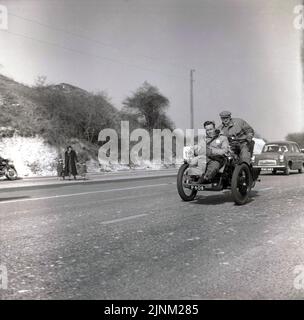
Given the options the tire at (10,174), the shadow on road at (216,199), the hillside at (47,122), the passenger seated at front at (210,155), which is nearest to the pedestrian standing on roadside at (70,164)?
the tire at (10,174)

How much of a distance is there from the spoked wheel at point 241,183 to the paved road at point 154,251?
25 cm

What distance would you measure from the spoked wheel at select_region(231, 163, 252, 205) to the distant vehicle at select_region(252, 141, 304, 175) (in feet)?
34.4

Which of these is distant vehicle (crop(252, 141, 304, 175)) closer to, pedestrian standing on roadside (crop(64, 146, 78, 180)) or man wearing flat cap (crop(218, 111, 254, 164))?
pedestrian standing on roadside (crop(64, 146, 78, 180))

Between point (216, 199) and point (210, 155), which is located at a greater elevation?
point (210, 155)

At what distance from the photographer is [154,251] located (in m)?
5.71

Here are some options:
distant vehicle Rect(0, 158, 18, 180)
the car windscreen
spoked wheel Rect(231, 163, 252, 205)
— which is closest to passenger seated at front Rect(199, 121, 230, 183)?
spoked wheel Rect(231, 163, 252, 205)

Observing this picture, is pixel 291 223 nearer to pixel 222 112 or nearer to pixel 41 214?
pixel 222 112

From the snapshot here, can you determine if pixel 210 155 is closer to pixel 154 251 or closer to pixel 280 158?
pixel 154 251

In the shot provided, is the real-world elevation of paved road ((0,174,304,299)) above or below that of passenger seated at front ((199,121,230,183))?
below

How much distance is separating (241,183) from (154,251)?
4530mm

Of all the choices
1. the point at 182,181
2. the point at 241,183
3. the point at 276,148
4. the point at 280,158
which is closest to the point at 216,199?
the point at 241,183

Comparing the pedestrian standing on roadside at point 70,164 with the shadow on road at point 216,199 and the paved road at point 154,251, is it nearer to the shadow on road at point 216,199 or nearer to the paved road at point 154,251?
the shadow on road at point 216,199

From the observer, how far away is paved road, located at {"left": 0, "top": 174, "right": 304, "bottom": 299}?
4301 mm

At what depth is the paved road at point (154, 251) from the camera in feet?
14.1
